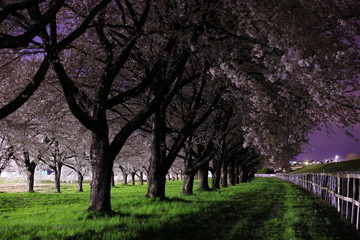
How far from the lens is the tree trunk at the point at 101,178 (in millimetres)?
10516

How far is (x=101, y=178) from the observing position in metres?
10.6

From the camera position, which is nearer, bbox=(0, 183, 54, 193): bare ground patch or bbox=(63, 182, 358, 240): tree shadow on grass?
bbox=(63, 182, 358, 240): tree shadow on grass

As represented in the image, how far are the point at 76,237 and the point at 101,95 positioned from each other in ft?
16.5

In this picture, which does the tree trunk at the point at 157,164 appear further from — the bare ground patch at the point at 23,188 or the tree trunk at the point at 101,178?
the bare ground patch at the point at 23,188

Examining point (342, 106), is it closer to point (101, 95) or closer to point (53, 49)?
point (101, 95)

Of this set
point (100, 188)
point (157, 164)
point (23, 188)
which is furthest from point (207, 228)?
point (23, 188)

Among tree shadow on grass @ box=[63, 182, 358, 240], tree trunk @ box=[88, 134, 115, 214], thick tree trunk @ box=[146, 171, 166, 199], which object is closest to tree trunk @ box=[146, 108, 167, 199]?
thick tree trunk @ box=[146, 171, 166, 199]

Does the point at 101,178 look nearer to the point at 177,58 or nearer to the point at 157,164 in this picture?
the point at 157,164

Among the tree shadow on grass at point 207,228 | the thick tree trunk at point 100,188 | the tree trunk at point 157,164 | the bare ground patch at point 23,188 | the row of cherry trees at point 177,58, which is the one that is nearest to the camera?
the row of cherry trees at point 177,58

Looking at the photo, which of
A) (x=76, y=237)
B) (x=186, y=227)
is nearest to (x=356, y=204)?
(x=186, y=227)

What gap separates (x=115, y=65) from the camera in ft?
33.0

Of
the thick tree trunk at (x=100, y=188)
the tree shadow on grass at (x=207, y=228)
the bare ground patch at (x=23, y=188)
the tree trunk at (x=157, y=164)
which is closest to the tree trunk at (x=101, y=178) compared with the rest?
the thick tree trunk at (x=100, y=188)

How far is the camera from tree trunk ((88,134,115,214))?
1052 cm

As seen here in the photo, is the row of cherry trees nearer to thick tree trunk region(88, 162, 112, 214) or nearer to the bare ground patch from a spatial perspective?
thick tree trunk region(88, 162, 112, 214)
